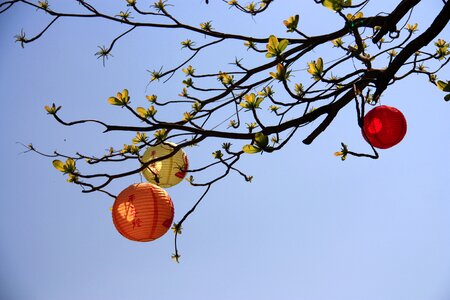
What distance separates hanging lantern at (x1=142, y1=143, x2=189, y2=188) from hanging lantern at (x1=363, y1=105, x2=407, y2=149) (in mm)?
1101

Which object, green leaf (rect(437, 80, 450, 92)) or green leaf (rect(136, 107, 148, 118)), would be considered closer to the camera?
green leaf (rect(437, 80, 450, 92))

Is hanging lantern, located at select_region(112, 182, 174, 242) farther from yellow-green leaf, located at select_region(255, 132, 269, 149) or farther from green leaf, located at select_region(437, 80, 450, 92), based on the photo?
green leaf, located at select_region(437, 80, 450, 92)

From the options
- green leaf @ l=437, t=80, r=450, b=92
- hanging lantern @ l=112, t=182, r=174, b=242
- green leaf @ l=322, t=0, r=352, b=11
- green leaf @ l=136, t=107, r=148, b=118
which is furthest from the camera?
hanging lantern @ l=112, t=182, r=174, b=242

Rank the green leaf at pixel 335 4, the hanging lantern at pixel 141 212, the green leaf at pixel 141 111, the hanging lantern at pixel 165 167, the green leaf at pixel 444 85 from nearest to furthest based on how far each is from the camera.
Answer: the green leaf at pixel 335 4 → the green leaf at pixel 444 85 → the green leaf at pixel 141 111 → the hanging lantern at pixel 141 212 → the hanging lantern at pixel 165 167

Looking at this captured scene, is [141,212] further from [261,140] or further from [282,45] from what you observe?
[282,45]

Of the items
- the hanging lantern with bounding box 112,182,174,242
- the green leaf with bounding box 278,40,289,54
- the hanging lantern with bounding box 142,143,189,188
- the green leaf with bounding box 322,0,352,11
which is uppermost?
the green leaf with bounding box 322,0,352,11

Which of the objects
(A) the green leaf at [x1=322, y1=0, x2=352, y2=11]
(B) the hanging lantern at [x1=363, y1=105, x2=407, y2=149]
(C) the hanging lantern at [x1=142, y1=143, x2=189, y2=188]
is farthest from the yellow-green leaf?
(C) the hanging lantern at [x1=142, y1=143, x2=189, y2=188]

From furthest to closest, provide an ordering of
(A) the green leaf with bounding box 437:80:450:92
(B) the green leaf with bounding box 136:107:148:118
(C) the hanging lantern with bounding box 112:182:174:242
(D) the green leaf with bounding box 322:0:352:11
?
1. (C) the hanging lantern with bounding box 112:182:174:242
2. (B) the green leaf with bounding box 136:107:148:118
3. (A) the green leaf with bounding box 437:80:450:92
4. (D) the green leaf with bounding box 322:0:352:11

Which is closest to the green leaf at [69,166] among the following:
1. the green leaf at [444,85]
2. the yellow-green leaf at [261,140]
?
the yellow-green leaf at [261,140]

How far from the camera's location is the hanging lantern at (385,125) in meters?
2.20

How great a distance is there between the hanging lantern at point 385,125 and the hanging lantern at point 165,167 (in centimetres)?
110

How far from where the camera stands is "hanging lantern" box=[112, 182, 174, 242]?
2.26 m

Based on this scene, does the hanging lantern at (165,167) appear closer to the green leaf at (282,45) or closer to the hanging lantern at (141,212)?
the hanging lantern at (141,212)

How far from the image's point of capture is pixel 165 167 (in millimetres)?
2617
